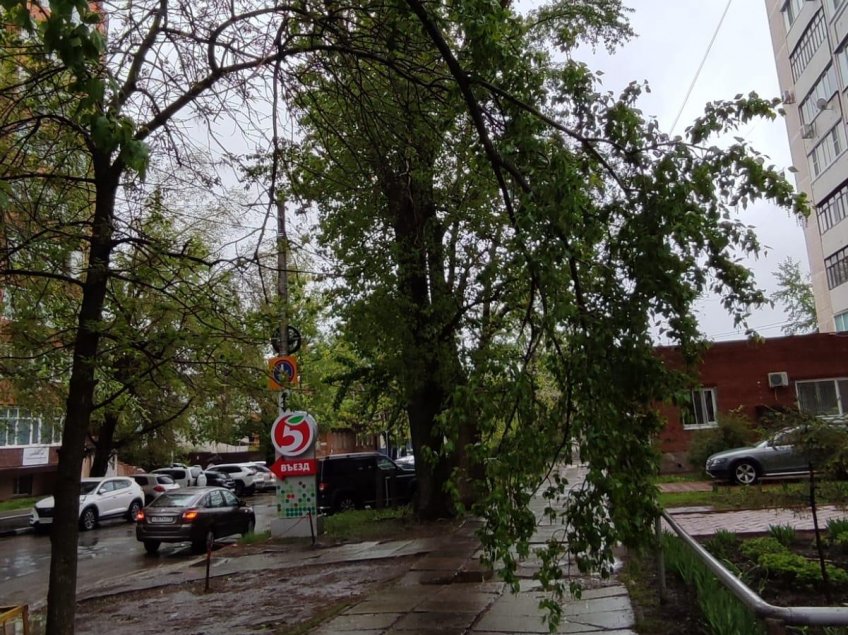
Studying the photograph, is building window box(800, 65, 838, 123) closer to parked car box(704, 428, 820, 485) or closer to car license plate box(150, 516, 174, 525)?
parked car box(704, 428, 820, 485)

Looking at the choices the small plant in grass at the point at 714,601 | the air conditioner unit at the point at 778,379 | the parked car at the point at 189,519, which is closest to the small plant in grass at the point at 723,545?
the small plant in grass at the point at 714,601

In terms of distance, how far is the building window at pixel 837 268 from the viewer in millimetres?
36750

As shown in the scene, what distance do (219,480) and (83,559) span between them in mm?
21591

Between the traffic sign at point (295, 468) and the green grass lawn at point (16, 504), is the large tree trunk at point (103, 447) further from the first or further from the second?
the traffic sign at point (295, 468)

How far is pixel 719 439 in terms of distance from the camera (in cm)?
2206

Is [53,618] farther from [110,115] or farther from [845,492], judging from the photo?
[845,492]

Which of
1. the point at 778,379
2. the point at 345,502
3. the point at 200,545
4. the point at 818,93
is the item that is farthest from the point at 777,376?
the point at 818,93

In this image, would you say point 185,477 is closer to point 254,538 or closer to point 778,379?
point 254,538

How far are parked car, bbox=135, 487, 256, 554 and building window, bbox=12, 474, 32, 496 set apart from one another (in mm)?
23426

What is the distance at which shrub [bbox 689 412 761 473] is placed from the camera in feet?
70.5

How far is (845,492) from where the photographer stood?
277 inches

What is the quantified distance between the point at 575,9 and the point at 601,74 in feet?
38.0

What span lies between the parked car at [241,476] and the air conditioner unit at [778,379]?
26.9 metres

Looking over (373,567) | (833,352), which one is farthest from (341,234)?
(833,352)
